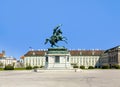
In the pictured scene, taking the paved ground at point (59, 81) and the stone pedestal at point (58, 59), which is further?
the stone pedestal at point (58, 59)

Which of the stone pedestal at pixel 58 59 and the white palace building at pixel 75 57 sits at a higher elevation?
the white palace building at pixel 75 57

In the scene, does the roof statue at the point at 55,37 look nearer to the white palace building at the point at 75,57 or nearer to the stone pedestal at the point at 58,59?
the stone pedestal at the point at 58,59

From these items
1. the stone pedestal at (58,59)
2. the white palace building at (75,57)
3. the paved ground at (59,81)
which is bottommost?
the paved ground at (59,81)

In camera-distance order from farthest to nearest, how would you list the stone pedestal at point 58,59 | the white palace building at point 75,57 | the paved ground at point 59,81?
the white palace building at point 75,57
the stone pedestal at point 58,59
the paved ground at point 59,81

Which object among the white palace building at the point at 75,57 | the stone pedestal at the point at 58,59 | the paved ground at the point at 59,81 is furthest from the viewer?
the white palace building at the point at 75,57

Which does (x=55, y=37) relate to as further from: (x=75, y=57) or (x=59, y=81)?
(x=75, y=57)

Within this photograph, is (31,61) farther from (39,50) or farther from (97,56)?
(97,56)

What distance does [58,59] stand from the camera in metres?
53.9

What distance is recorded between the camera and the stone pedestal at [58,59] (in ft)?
176

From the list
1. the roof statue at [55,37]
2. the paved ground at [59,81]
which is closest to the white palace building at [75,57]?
the roof statue at [55,37]

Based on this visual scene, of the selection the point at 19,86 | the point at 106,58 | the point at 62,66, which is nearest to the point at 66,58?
the point at 62,66

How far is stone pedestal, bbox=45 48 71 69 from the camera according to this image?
5350cm

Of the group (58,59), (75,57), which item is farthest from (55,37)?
(75,57)

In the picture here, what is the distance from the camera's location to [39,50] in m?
173
